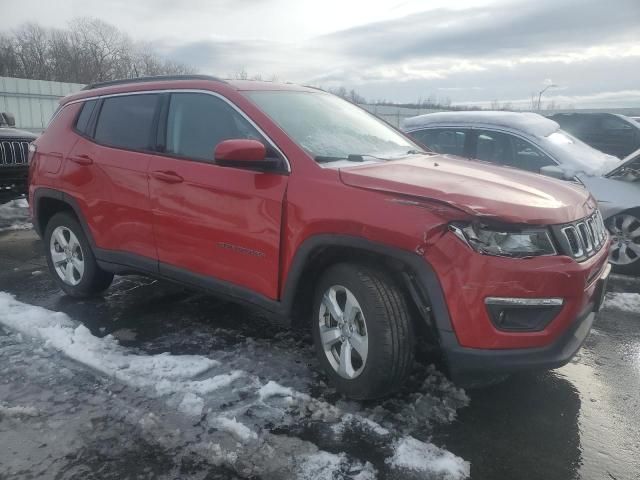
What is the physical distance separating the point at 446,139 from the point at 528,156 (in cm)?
103

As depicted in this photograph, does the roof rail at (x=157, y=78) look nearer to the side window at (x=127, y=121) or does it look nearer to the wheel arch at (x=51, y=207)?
the side window at (x=127, y=121)

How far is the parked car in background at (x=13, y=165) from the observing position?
7.91 meters

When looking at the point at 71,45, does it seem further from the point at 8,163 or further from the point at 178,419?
the point at 178,419

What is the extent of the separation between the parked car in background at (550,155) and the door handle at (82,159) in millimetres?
3228

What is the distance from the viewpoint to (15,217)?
8984mm

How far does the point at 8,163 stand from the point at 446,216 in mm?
7493

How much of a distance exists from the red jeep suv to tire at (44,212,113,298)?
0.06 metres

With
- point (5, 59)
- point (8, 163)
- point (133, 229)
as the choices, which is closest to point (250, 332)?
point (133, 229)

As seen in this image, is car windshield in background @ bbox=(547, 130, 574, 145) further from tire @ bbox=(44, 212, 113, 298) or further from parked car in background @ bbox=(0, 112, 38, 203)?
parked car in background @ bbox=(0, 112, 38, 203)

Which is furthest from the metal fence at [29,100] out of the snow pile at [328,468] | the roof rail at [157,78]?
the snow pile at [328,468]

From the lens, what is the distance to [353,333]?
9.87 ft

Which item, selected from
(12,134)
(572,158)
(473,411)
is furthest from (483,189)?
(12,134)

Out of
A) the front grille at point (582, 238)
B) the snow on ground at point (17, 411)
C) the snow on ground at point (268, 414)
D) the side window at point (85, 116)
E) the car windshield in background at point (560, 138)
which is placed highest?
the side window at point (85, 116)

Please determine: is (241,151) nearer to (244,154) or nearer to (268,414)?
(244,154)
